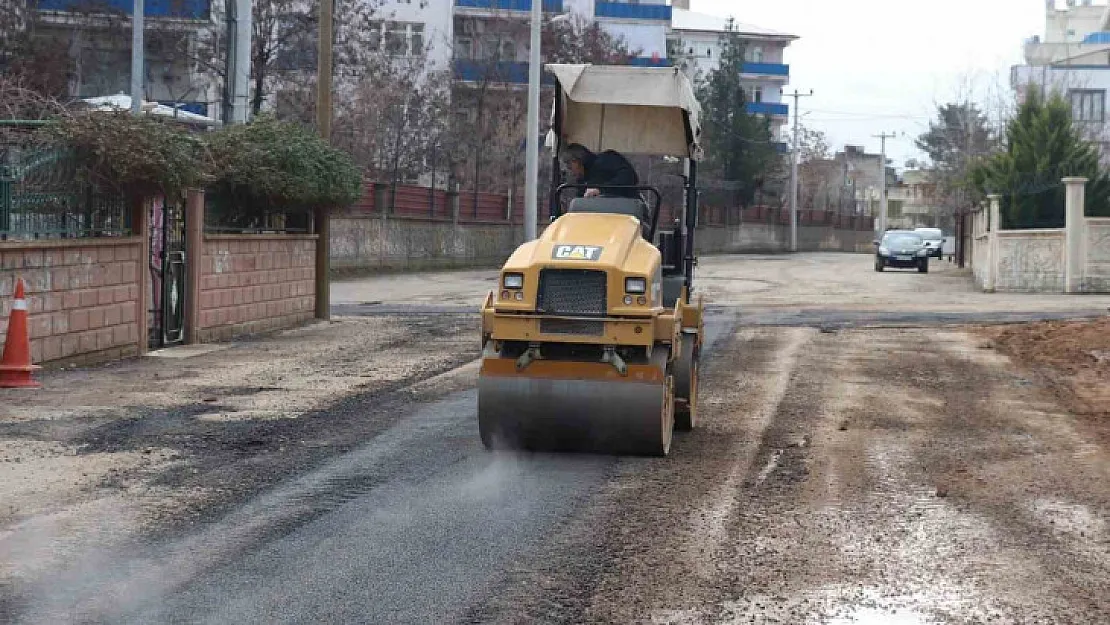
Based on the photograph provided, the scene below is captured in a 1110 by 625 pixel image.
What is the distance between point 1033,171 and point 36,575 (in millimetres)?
38184

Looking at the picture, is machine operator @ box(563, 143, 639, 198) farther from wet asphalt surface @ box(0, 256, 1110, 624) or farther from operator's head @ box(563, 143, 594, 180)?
wet asphalt surface @ box(0, 256, 1110, 624)

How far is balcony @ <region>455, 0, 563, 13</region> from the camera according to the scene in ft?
219

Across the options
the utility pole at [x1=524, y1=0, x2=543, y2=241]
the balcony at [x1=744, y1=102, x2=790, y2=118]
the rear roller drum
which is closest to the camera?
the rear roller drum

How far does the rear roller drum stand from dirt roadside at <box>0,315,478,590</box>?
2427 millimetres

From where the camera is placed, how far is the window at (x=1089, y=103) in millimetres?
78137

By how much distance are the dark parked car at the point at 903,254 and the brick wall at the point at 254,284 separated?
101ft

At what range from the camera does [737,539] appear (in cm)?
784

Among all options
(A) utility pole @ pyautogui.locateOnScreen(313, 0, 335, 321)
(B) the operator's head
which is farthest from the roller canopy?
(A) utility pole @ pyautogui.locateOnScreen(313, 0, 335, 321)

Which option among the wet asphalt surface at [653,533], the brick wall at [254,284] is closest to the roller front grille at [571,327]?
the wet asphalt surface at [653,533]

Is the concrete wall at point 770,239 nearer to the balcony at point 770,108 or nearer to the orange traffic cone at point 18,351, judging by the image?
the balcony at point 770,108

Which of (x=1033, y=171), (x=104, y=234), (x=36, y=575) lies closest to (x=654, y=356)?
(x=36, y=575)

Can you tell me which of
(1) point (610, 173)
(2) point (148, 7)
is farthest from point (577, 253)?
(2) point (148, 7)

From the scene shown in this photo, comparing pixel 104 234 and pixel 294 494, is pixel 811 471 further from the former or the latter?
pixel 104 234

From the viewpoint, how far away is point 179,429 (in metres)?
11.5
